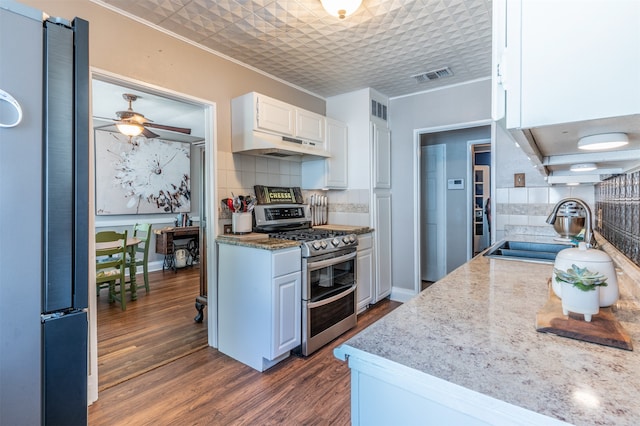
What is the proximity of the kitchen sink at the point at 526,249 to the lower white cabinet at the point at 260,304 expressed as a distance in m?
1.32

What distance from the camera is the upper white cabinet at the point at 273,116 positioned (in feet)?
8.36

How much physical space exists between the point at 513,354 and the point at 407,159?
3178 mm

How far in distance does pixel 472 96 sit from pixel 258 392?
3.28 meters

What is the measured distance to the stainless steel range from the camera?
7.86ft

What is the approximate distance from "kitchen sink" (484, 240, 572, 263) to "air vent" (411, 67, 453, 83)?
170cm

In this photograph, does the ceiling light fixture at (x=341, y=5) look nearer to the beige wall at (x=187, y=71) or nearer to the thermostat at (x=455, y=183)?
the beige wall at (x=187, y=71)

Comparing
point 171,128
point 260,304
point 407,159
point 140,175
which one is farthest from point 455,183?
point 140,175

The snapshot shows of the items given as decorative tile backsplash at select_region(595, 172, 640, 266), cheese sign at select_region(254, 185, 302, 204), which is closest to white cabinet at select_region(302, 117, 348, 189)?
cheese sign at select_region(254, 185, 302, 204)

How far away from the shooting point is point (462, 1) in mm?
1936

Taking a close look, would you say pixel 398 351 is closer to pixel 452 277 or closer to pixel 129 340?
pixel 452 277

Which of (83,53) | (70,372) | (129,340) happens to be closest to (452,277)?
(70,372)

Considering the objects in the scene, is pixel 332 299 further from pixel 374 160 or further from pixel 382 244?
pixel 374 160

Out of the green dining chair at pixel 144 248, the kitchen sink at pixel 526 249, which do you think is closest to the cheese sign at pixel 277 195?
the kitchen sink at pixel 526 249

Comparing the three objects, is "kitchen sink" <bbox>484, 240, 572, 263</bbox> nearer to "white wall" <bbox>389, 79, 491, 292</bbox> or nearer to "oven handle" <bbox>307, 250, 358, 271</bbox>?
"oven handle" <bbox>307, 250, 358, 271</bbox>
